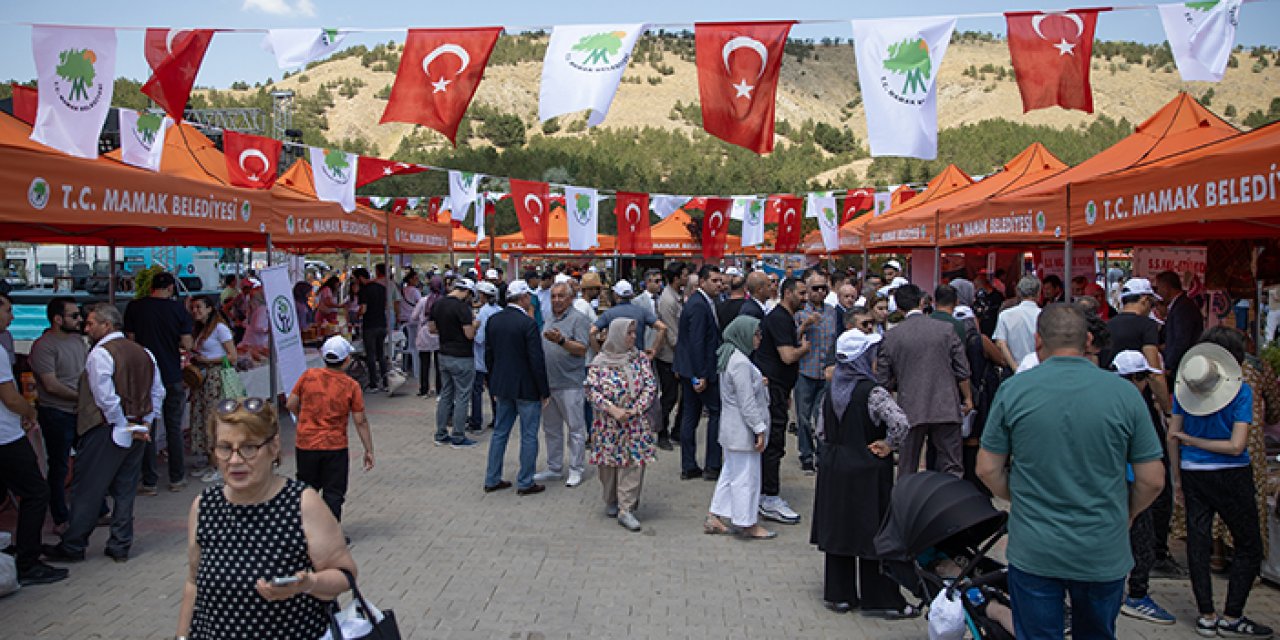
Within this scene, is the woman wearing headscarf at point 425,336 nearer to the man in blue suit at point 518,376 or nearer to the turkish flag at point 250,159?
the turkish flag at point 250,159

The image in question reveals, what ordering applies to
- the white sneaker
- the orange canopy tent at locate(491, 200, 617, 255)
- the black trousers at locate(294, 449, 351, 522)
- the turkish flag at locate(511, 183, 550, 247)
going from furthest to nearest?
the orange canopy tent at locate(491, 200, 617, 255)
the turkish flag at locate(511, 183, 550, 247)
the white sneaker
the black trousers at locate(294, 449, 351, 522)

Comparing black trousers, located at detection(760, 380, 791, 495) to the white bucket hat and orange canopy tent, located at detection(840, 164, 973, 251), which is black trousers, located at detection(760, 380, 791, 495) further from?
orange canopy tent, located at detection(840, 164, 973, 251)

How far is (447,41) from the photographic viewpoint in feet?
24.5

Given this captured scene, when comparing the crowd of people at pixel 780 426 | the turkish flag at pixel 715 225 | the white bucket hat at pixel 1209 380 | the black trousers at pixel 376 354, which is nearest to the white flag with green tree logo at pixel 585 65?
the crowd of people at pixel 780 426

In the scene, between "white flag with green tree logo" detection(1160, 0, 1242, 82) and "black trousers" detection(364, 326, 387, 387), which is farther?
"black trousers" detection(364, 326, 387, 387)

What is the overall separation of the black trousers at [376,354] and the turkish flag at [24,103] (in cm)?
679

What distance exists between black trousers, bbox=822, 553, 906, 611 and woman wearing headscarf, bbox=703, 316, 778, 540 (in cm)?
126

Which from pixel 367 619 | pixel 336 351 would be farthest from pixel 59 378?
pixel 367 619

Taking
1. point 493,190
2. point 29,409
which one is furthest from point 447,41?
point 493,190

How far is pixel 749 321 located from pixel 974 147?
52462 mm

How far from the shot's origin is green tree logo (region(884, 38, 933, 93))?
7141 mm

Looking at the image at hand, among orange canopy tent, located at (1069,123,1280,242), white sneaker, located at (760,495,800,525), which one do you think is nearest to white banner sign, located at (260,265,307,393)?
white sneaker, located at (760,495,800,525)

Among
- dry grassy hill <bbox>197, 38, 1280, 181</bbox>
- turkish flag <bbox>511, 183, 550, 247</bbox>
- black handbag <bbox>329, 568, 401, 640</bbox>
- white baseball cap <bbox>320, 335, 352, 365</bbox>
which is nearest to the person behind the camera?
black handbag <bbox>329, 568, 401, 640</bbox>

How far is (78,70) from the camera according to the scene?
6.39 metres
